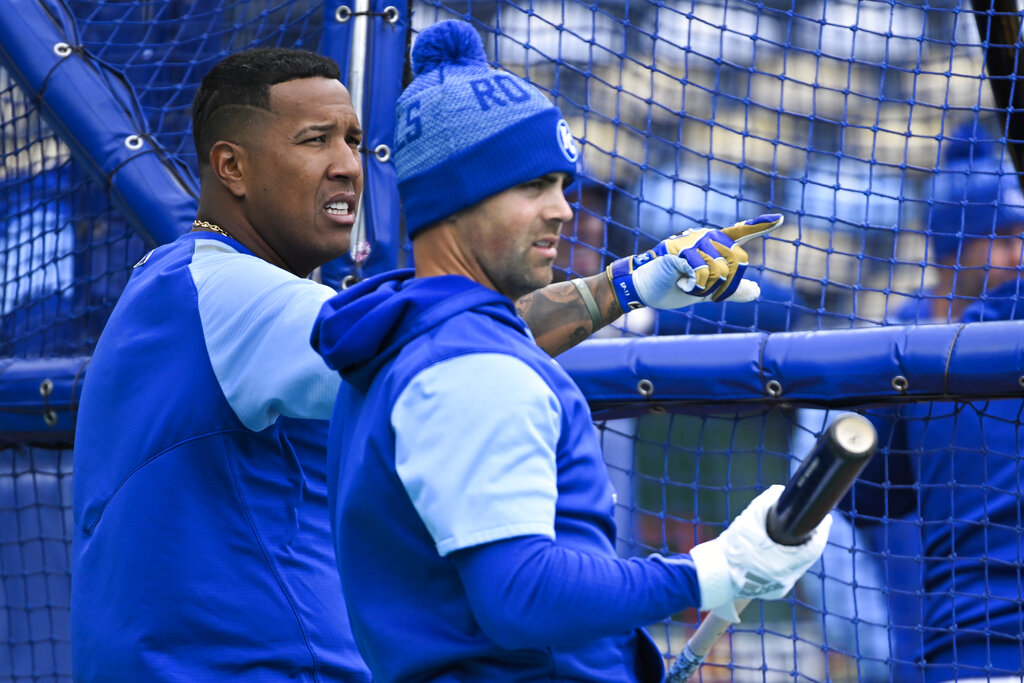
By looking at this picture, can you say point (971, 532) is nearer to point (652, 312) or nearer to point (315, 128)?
point (315, 128)

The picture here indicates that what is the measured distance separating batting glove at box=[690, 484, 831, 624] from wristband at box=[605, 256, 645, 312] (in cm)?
88

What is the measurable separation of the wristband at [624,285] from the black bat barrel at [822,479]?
0.88 m

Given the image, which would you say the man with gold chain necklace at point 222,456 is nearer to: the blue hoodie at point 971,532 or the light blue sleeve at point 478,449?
the light blue sleeve at point 478,449

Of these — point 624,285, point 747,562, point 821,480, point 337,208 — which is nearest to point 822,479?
point 821,480

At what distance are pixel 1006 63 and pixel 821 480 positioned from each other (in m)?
2.10

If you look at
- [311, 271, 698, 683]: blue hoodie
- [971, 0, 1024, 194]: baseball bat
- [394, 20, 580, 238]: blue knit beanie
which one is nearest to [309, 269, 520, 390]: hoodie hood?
[311, 271, 698, 683]: blue hoodie

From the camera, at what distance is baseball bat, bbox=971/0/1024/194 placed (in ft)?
10.2

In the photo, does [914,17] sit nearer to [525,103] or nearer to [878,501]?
[878,501]

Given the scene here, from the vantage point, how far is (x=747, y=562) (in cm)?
147

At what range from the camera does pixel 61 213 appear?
357cm

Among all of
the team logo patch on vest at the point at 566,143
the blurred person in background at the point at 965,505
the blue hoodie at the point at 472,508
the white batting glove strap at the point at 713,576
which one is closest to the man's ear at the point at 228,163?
the blue hoodie at the point at 472,508

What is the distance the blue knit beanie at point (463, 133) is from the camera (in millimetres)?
1580

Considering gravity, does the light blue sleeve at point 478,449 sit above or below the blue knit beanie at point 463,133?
below

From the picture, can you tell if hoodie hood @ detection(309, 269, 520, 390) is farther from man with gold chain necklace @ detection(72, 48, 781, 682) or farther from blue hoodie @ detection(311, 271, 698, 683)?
man with gold chain necklace @ detection(72, 48, 781, 682)
